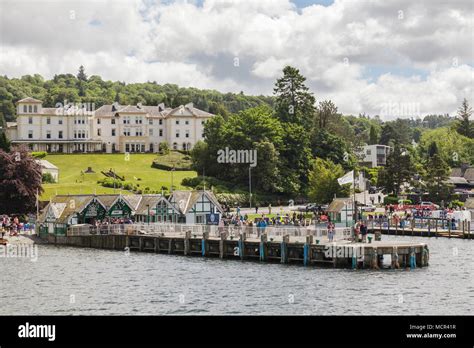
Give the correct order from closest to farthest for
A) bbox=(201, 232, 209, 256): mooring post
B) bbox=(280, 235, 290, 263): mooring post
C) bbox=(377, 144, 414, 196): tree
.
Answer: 1. bbox=(280, 235, 290, 263): mooring post
2. bbox=(201, 232, 209, 256): mooring post
3. bbox=(377, 144, 414, 196): tree

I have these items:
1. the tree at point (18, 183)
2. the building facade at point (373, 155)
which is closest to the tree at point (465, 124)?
the building facade at point (373, 155)

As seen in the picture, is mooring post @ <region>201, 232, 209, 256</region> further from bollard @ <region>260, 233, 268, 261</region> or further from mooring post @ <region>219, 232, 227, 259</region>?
bollard @ <region>260, 233, 268, 261</region>

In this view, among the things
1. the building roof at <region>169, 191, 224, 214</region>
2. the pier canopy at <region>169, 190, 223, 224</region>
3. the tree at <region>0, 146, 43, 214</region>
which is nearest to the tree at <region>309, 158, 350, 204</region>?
the building roof at <region>169, 191, 224, 214</region>

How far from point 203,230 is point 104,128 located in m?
94.5

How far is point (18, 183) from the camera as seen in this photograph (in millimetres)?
94000

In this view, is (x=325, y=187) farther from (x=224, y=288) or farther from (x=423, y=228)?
(x=224, y=288)

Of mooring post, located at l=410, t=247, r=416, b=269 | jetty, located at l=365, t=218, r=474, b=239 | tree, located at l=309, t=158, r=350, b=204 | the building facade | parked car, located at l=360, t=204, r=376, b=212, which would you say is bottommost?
mooring post, located at l=410, t=247, r=416, b=269

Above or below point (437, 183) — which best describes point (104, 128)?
above

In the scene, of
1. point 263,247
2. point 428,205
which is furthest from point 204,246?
point 428,205

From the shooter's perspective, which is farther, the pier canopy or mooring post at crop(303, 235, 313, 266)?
the pier canopy

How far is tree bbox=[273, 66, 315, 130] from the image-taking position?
134 metres

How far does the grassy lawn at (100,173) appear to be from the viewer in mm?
114000

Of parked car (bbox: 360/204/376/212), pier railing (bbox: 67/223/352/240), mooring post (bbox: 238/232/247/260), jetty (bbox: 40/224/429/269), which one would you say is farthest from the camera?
parked car (bbox: 360/204/376/212)
